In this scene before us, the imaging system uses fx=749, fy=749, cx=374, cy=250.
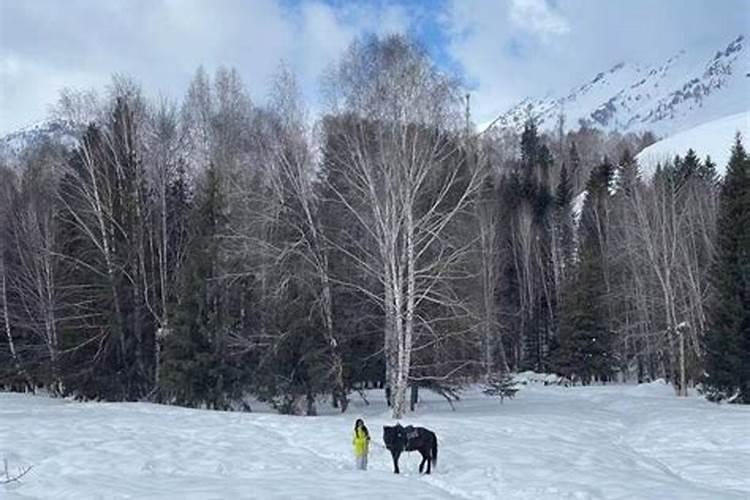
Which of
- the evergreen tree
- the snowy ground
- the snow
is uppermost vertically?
the snow

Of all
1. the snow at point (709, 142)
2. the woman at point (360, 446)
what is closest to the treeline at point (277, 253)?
the woman at point (360, 446)

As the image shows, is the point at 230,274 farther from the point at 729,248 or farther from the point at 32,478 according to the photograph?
the point at 729,248

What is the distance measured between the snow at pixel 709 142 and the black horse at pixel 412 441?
80.1 metres

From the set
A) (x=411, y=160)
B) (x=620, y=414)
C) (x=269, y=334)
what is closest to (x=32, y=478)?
→ (x=269, y=334)

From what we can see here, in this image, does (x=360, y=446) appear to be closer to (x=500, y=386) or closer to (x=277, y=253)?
(x=277, y=253)

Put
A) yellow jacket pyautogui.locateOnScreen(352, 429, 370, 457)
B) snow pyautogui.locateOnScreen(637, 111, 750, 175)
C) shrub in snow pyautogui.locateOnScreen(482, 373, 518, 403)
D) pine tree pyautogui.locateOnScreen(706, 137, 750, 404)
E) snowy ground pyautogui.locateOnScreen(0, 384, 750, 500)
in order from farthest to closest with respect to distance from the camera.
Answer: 1. snow pyautogui.locateOnScreen(637, 111, 750, 175)
2. shrub in snow pyautogui.locateOnScreen(482, 373, 518, 403)
3. pine tree pyautogui.locateOnScreen(706, 137, 750, 404)
4. yellow jacket pyautogui.locateOnScreen(352, 429, 370, 457)
5. snowy ground pyautogui.locateOnScreen(0, 384, 750, 500)

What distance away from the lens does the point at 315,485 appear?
541 inches

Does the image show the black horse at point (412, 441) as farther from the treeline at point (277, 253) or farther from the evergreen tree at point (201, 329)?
the evergreen tree at point (201, 329)

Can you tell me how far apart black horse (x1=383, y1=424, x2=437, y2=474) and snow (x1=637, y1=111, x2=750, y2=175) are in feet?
263

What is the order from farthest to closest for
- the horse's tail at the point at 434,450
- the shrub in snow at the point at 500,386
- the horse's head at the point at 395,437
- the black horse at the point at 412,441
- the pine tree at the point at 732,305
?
the shrub in snow at the point at 500,386
the pine tree at the point at 732,305
the horse's tail at the point at 434,450
the horse's head at the point at 395,437
the black horse at the point at 412,441

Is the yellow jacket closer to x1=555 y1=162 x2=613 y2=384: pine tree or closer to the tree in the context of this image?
the tree

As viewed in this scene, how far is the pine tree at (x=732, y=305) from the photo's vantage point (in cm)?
2977

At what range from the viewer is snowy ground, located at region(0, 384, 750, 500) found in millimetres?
13336

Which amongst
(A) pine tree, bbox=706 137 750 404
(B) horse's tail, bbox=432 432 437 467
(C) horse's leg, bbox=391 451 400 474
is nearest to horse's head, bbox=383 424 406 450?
(C) horse's leg, bbox=391 451 400 474
